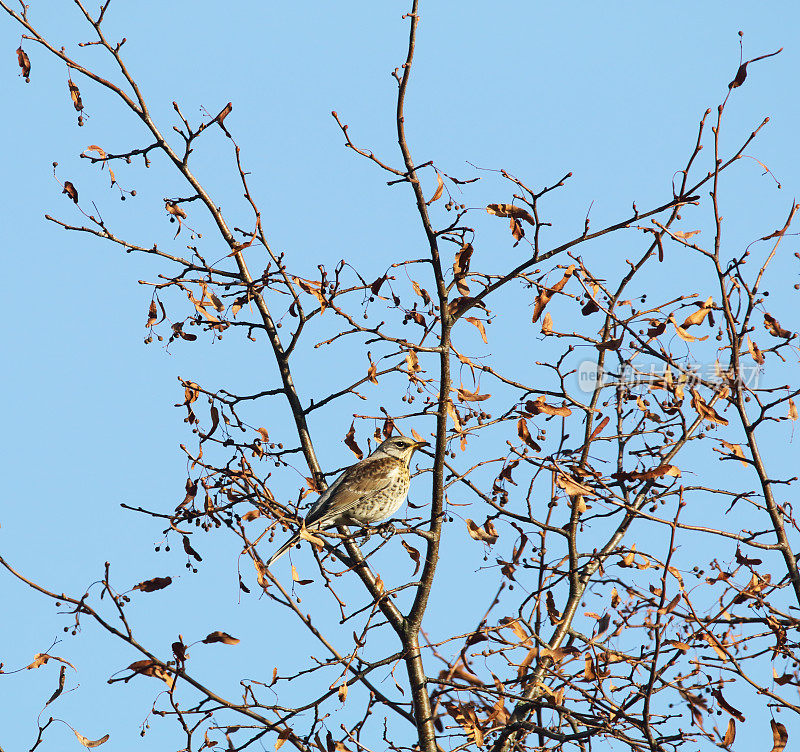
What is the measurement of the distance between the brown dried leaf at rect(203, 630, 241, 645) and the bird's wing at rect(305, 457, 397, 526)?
7.02 ft

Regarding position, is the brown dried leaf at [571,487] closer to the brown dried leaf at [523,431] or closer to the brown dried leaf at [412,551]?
the brown dried leaf at [523,431]

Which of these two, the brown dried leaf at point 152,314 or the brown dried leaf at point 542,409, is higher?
the brown dried leaf at point 152,314

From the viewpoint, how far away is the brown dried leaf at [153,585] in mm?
4641

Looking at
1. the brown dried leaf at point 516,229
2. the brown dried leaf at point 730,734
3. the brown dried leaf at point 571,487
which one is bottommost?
the brown dried leaf at point 730,734

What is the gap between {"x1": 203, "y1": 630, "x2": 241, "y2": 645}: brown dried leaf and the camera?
454 cm

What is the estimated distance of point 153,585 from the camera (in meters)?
4.66

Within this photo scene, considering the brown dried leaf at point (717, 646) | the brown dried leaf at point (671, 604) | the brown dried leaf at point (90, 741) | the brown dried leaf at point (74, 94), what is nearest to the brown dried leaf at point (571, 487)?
the brown dried leaf at point (671, 604)

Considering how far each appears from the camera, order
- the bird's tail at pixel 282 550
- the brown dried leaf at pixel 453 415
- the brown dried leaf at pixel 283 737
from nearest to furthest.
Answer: the brown dried leaf at pixel 283 737 → the brown dried leaf at pixel 453 415 → the bird's tail at pixel 282 550

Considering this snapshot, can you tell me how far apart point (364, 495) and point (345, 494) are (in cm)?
19

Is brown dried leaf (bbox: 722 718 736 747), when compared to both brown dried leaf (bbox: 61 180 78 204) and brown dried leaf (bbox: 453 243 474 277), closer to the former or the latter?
brown dried leaf (bbox: 453 243 474 277)

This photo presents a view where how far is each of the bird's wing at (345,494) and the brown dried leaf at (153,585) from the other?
2095mm

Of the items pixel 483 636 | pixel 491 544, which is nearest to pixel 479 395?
pixel 491 544

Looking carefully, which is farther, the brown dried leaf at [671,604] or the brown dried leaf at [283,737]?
the brown dried leaf at [283,737]

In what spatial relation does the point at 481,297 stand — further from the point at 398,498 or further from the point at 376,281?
the point at 398,498
